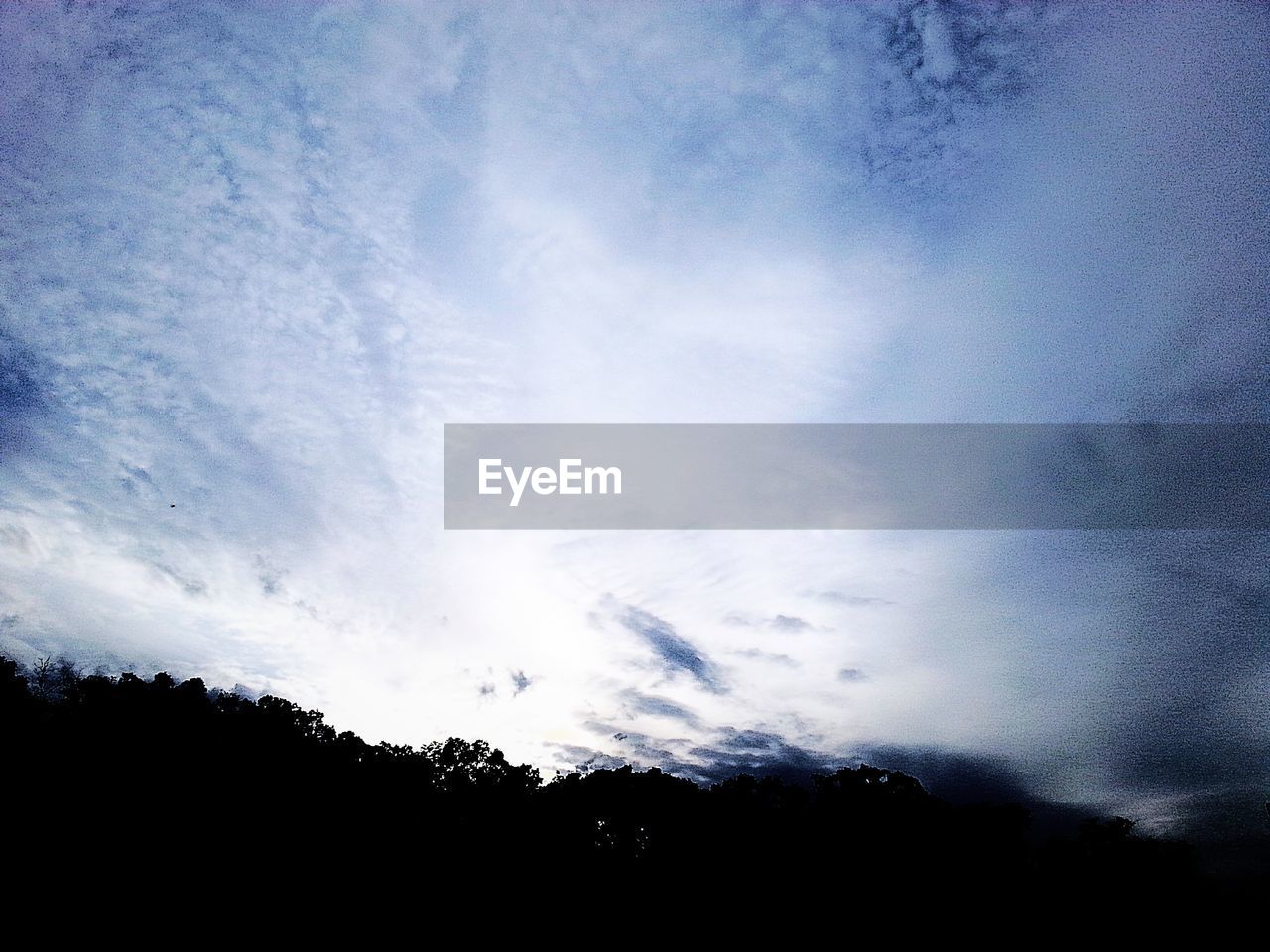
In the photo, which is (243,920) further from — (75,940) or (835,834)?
(835,834)

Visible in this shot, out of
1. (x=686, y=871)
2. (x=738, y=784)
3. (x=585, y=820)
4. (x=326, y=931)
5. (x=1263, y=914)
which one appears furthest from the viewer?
(x=585, y=820)

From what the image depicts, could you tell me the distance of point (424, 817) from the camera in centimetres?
5606

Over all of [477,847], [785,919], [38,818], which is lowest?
[785,919]

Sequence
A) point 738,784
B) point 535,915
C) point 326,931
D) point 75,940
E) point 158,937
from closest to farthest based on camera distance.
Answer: point 75,940, point 158,937, point 326,931, point 535,915, point 738,784

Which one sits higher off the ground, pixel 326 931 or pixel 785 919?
pixel 326 931

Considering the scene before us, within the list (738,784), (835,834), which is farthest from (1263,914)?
(738,784)

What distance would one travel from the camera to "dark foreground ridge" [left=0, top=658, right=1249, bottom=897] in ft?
109

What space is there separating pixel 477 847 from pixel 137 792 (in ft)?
88.8

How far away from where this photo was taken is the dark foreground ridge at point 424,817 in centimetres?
3319

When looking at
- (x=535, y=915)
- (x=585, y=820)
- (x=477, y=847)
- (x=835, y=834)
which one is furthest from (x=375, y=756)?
(x=835, y=834)

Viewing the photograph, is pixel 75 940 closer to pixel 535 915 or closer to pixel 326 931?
pixel 326 931

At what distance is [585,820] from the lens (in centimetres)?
6303

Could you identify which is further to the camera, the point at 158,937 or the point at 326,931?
the point at 326,931

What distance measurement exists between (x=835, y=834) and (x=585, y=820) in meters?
26.7
